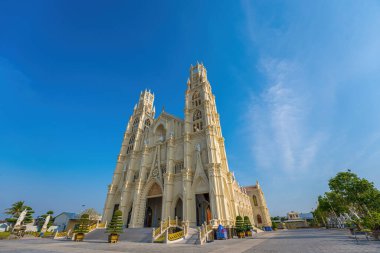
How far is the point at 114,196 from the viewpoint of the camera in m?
34.8

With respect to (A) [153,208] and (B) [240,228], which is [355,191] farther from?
(A) [153,208]

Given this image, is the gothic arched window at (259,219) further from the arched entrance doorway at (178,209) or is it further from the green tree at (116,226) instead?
the green tree at (116,226)

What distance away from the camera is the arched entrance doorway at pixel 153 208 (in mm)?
30531

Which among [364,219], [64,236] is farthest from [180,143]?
[364,219]

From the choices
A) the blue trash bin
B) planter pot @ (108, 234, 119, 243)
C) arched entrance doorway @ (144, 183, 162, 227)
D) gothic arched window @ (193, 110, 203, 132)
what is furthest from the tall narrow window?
planter pot @ (108, 234, 119, 243)

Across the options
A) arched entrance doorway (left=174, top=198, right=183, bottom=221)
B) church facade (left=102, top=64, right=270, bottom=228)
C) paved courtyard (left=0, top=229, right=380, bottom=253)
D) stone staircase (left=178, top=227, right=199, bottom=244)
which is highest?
church facade (left=102, top=64, right=270, bottom=228)

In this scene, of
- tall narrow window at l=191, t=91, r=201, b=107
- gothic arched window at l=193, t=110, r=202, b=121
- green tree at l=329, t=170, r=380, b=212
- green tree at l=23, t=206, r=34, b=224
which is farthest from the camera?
tall narrow window at l=191, t=91, r=201, b=107

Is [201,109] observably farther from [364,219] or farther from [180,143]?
[364,219]

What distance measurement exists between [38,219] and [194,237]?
5390 cm

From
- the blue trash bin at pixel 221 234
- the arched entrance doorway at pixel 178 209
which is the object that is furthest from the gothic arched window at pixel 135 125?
the blue trash bin at pixel 221 234

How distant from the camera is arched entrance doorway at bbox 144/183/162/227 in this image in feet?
100

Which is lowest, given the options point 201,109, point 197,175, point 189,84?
point 197,175

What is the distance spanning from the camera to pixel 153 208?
3231 centimetres

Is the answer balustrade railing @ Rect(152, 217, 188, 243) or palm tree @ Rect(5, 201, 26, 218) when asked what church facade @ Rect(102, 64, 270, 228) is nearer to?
balustrade railing @ Rect(152, 217, 188, 243)
